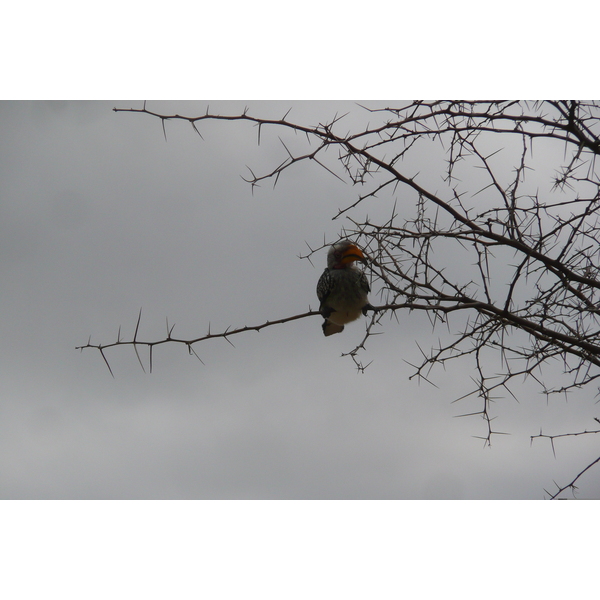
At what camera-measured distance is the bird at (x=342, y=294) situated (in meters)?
4.54

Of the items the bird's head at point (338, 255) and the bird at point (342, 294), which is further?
the bird's head at point (338, 255)

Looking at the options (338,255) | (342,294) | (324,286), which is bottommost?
(342,294)

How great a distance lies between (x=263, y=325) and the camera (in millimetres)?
2479

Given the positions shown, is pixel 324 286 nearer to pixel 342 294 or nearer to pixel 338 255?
pixel 342 294

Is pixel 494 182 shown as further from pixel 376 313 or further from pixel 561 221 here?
pixel 376 313

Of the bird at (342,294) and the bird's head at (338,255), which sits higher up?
the bird's head at (338,255)

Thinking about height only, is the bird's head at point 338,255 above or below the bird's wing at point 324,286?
above

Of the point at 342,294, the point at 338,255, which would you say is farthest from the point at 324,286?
the point at 338,255

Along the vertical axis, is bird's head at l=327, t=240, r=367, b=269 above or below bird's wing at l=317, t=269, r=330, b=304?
above

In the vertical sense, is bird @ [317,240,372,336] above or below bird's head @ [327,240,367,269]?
below

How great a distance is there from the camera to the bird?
14.9 ft

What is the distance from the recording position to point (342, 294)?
455 cm

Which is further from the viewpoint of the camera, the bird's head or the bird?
the bird's head

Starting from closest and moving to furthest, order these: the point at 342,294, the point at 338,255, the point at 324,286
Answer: the point at 342,294 → the point at 324,286 → the point at 338,255
